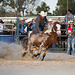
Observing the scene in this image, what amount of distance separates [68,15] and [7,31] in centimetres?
301

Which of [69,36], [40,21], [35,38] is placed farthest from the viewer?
[69,36]

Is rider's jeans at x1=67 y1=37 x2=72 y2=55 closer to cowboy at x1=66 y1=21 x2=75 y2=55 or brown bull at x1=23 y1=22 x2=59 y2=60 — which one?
cowboy at x1=66 y1=21 x2=75 y2=55

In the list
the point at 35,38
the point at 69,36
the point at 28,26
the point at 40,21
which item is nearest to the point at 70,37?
the point at 69,36

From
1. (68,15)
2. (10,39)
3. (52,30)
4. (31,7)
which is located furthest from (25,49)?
(31,7)

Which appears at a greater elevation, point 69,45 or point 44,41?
point 44,41

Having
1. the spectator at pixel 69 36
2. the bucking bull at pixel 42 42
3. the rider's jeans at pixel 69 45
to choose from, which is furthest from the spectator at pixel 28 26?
the bucking bull at pixel 42 42

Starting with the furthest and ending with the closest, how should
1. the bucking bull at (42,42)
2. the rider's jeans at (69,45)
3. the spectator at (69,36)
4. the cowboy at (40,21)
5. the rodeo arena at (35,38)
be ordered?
the rider's jeans at (69,45) → the spectator at (69,36) → the cowboy at (40,21) → the rodeo arena at (35,38) → the bucking bull at (42,42)

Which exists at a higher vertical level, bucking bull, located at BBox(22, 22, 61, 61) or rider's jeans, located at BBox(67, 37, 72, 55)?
bucking bull, located at BBox(22, 22, 61, 61)

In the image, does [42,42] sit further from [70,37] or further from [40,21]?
[70,37]

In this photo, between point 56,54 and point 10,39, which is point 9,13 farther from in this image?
point 56,54

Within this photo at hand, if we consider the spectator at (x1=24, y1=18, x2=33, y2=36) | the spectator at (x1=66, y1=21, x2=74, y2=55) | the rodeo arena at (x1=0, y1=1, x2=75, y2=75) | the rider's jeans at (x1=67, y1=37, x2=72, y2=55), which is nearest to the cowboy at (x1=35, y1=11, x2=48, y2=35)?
the rodeo arena at (x1=0, y1=1, x2=75, y2=75)

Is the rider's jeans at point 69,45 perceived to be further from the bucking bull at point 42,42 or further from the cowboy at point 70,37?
the bucking bull at point 42,42

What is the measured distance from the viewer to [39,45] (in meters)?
9.55

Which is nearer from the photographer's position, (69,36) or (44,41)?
(44,41)
